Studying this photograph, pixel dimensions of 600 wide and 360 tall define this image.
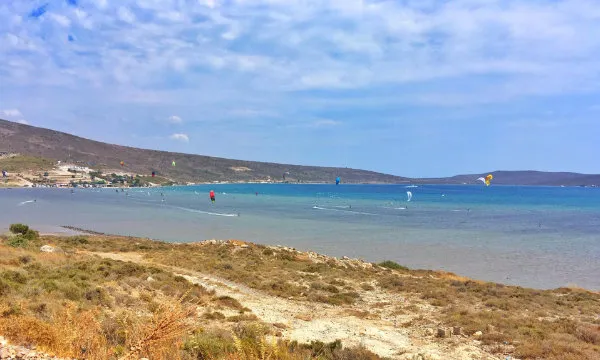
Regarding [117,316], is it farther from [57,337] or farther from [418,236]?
[418,236]

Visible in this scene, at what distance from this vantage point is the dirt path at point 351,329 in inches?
449

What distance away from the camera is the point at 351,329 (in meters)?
13.4

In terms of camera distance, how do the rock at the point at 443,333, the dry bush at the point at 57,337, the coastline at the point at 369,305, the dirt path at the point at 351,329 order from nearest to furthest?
1. the dry bush at the point at 57,337
2. the dirt path at the point at 351,329
3. the coastline at the point at 369,305
4. the rock at the point at 443,333

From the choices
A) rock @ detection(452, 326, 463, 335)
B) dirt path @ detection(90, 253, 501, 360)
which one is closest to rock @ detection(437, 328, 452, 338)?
rock @ detection(452, 326, 463, 335)

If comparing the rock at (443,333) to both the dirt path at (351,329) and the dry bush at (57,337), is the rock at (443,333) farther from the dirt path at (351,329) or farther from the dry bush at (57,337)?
the dry bush at (57,337)

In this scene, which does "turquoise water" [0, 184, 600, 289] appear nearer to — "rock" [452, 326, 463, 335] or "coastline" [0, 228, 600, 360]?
"coastline" [0, 228, 600, 360]

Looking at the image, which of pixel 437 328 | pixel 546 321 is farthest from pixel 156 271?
pixel 546 321

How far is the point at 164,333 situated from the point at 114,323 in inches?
186

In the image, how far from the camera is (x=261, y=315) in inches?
574

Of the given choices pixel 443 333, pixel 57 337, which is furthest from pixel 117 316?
pixel 443 333

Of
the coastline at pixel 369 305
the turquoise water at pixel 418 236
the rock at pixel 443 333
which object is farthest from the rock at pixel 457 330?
the turquoise water at pixel 418 236

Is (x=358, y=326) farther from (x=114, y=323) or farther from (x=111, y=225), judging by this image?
(x=111, y=225)

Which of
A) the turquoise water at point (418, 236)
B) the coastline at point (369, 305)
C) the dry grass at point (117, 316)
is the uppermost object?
the dry grass at point (117, 316)

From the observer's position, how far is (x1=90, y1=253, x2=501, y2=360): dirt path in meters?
11.4
